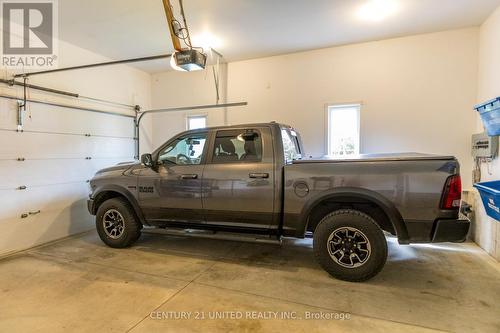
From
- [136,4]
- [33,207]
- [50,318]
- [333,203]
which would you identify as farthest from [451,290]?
[33,207]

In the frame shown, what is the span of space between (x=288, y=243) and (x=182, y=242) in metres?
1.68

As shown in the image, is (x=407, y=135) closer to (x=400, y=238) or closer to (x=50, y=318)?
(x=400, y=238)

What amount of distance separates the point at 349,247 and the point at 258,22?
350cm

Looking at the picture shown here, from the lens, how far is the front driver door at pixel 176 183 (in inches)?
142

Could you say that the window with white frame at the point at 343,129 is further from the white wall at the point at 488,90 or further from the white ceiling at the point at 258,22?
the white wall at the point at 488,90

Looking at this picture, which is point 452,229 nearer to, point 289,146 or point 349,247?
point 349,247

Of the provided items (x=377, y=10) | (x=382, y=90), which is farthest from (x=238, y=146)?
(x=382, y=90)

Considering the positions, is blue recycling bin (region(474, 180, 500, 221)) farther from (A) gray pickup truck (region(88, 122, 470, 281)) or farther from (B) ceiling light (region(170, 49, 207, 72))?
(B) ceiling light (region(170, 49, 207, 72))

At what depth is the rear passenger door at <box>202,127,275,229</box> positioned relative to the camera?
10.7 feet

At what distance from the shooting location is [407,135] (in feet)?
15.8

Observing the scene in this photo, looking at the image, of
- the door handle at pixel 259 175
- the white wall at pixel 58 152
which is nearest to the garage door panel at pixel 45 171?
the white wall at pixel 58 152

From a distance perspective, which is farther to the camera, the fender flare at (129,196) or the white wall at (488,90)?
the fender flare at (129,196)

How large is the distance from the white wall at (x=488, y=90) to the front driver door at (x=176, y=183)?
12.8 ft

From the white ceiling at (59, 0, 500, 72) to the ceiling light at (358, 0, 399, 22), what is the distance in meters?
0.09
